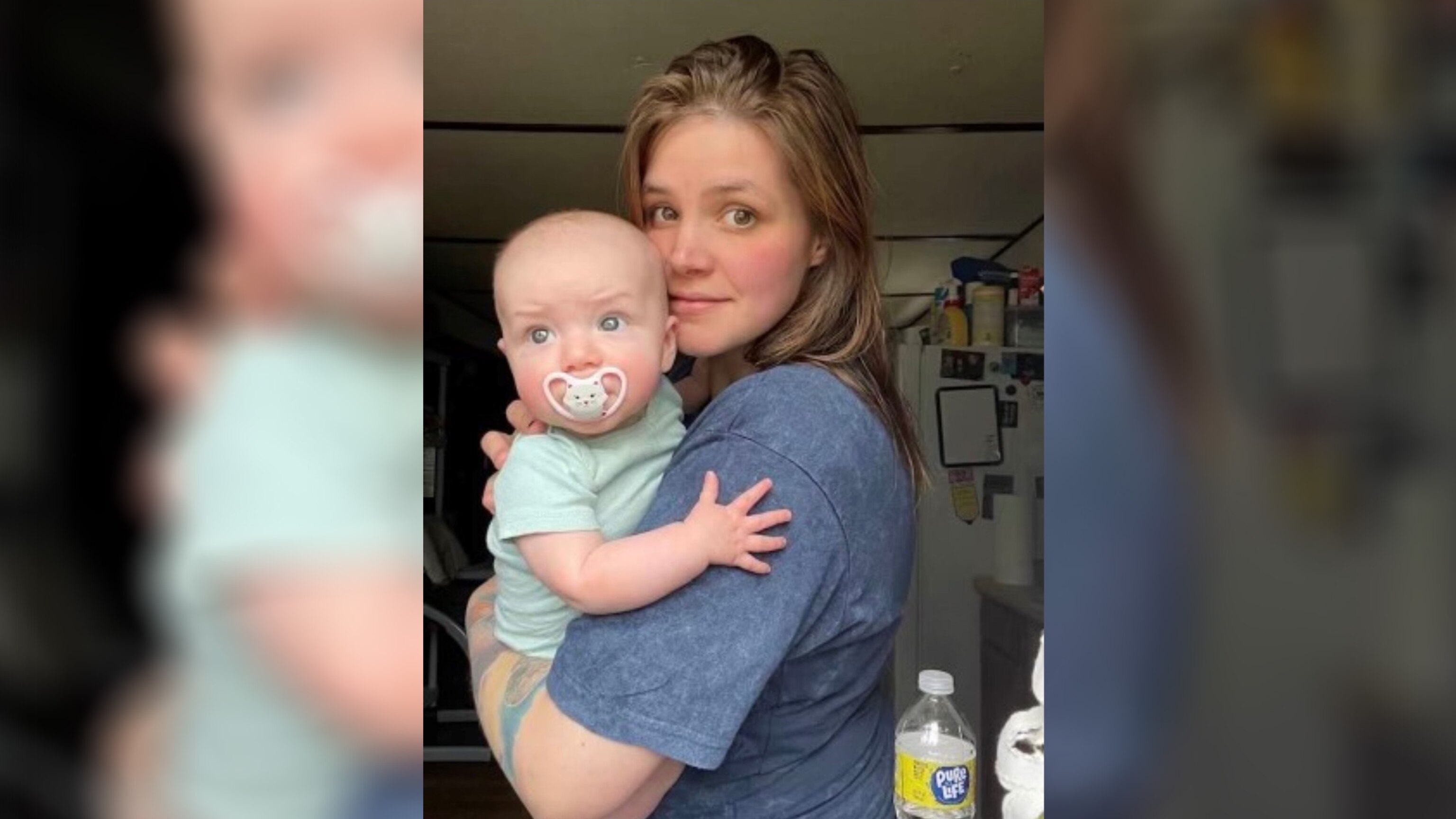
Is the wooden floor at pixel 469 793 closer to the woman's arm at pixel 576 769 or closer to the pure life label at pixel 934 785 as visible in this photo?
the pure life label at pixel 934 785

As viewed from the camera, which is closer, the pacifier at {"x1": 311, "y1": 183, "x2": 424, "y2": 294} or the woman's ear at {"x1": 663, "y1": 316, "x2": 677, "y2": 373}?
the pacifier at {"x1": 311, "y1": 183, "x2": 424, "y2": 294}

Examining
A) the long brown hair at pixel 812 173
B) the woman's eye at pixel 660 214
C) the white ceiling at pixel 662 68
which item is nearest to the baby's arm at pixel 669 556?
the long brown hair at pixel 812 173

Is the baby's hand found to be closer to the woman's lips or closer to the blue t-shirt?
the blue t-shirt

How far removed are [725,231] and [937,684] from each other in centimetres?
70

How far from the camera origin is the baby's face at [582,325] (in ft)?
2.74

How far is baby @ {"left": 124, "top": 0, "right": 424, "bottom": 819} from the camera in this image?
14.6 inches

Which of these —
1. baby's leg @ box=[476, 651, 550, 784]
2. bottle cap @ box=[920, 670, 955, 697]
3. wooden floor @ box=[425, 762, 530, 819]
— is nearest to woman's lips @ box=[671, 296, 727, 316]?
baby's leg @ box=[476, 651, 550, 784]

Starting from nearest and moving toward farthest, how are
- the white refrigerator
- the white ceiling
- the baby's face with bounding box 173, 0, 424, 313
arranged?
the baby's face with bounding box 173, 0, 424, 313
the white ceiling
the white refrigerator

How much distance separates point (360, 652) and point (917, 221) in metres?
3.00

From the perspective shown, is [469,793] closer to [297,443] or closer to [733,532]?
[733,532]

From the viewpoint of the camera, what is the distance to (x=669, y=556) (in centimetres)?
78

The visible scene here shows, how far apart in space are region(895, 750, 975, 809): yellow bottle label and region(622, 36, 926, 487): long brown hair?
34cm

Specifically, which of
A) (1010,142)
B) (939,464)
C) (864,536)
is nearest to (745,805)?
(864,536)

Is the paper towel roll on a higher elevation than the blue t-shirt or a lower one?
lower
